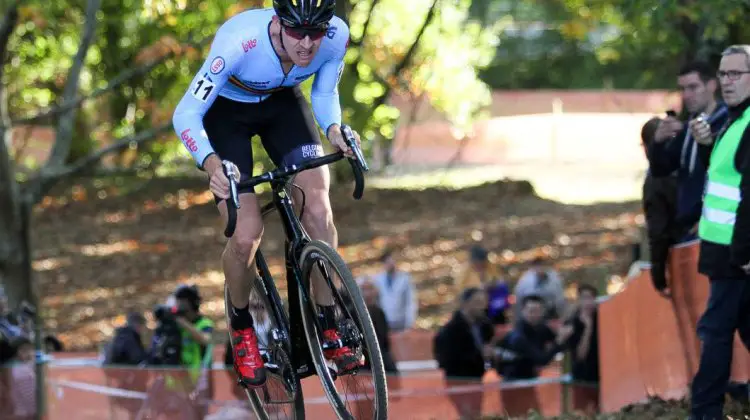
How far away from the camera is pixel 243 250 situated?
672 cm

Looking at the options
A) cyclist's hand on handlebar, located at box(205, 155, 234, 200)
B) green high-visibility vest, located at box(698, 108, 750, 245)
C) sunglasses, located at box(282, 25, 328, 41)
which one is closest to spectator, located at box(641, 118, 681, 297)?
green high-visibility vest, located at box(698, 108, 750, 245)

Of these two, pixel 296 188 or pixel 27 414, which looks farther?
pixel 27 414

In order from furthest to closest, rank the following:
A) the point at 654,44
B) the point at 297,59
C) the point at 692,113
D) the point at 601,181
Result: the point at 601,181 → the point at 654,44 → the point at 692,113 → the point at 297,59

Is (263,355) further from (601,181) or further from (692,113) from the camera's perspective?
(601,181)

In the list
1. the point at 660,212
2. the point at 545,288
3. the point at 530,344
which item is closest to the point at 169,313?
the point at 530,344

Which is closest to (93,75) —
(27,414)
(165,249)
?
(165,249)

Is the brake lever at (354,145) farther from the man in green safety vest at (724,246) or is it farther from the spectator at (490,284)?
the spectator at (490,284)

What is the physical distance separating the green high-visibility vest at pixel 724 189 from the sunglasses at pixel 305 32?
7.17 ft

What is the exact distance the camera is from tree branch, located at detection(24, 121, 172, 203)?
14.3 meters

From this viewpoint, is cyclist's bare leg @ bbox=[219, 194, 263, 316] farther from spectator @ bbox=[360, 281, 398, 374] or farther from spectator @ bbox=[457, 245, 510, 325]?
spectator @ bbox=[457, 245, 510, 325]

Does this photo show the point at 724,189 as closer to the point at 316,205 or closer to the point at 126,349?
the point at 316,205

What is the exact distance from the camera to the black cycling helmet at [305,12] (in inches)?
244

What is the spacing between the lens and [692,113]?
25.7 feet

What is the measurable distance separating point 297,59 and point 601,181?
22.8m
